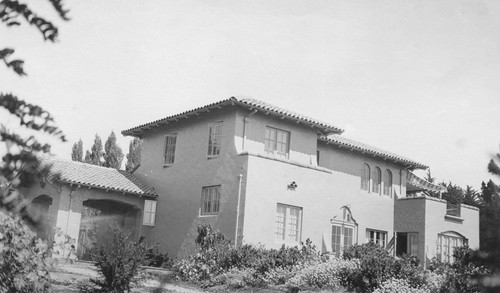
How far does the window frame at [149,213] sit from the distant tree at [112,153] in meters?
16.6

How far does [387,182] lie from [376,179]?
2.77 feet

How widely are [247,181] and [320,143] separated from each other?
637 centimetres

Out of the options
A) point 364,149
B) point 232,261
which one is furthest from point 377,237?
point 232,261

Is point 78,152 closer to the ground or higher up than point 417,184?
higher up

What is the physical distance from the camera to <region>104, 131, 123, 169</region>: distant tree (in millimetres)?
39406

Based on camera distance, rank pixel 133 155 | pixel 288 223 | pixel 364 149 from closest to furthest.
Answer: pixel 288 223, pixel 364 149, pixel 133 155

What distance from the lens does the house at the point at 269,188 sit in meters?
20.0

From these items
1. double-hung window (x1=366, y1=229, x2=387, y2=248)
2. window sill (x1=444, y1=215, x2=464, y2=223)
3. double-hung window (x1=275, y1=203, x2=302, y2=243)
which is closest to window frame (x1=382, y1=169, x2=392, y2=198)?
double-hung window (x1=366, y1=229, x2=387, y2=248)

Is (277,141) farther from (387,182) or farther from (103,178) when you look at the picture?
(387,182)

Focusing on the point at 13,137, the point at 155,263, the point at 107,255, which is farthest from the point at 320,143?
the point at 13,137

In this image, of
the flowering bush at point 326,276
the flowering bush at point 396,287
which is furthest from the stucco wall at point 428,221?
the flowering bush at point 396,287

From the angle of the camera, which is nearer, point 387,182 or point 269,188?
point 269,188

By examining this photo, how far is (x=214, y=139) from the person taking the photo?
2172cm

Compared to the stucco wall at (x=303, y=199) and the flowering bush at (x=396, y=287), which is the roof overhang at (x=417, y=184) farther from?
the flowering bush at (x=396, y=287)
